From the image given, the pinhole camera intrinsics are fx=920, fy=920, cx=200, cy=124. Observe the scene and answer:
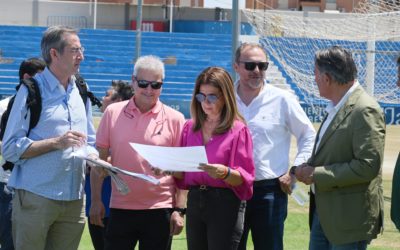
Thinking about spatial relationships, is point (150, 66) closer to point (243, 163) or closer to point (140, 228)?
point (243, 163)

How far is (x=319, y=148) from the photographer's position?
5836 millimetres

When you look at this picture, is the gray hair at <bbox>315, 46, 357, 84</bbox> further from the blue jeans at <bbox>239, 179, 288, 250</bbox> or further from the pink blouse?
the blue jeans at <bbox>239, 179, 288, 250</bbox>

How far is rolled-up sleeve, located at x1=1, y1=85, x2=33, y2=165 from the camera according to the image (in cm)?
578

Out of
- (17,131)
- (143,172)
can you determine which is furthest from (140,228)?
(17,131)

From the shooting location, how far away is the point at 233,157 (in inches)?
234

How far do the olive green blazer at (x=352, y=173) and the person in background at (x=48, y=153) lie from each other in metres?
1.52

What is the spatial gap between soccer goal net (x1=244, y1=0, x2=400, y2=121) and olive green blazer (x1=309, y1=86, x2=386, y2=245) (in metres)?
22.4

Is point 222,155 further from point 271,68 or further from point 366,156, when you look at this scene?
point 271,68

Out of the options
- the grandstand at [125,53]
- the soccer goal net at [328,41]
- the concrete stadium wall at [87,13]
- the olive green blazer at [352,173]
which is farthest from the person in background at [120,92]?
the concrete stadium wall at [87,13]

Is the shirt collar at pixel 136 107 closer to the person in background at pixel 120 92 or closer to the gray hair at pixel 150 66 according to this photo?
the gray hair at pixel 150 66

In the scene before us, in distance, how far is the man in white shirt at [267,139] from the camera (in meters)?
6.67

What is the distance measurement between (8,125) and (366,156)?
226 centimetres

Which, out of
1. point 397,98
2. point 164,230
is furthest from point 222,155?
point 397,98

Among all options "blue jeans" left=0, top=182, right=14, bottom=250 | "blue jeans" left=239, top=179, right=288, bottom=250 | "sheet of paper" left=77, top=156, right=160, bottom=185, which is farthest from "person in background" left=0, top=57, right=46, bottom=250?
"blue jeans" left=239, top=179, right=288, bottom=250
